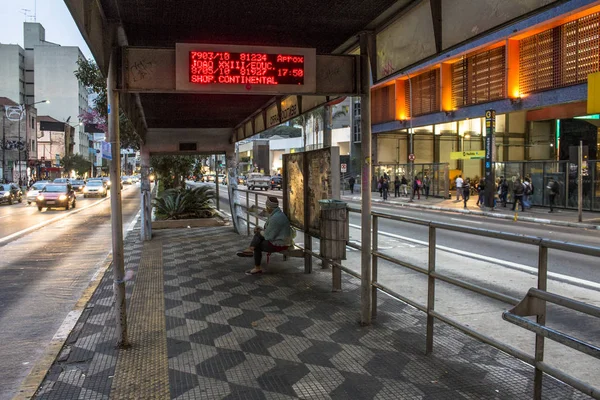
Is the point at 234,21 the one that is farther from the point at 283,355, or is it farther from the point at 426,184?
the point at 426,184

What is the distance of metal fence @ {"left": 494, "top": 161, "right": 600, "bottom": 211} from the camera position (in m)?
23.1

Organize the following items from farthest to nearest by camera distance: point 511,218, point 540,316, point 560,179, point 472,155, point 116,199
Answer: point 472,155
point 560,179
point 511,218
point 116,199
point 540,316

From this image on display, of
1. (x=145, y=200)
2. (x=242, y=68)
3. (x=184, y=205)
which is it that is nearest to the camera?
(x=242, y=68)

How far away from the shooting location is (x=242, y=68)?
5461 mm

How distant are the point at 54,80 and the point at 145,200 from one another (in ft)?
344

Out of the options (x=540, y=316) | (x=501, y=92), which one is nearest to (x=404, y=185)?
(x=501, y=92)

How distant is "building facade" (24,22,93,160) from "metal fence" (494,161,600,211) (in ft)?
313

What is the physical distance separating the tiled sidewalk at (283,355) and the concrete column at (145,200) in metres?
6.11

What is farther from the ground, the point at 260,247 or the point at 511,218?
the point at 260,247

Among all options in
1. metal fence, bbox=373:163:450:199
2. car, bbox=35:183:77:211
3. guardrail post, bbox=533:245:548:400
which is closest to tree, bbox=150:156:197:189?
car, bbox=35:183:77:211

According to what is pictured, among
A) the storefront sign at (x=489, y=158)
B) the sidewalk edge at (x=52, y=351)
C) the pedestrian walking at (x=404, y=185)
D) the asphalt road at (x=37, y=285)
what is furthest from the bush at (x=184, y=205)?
the pedestrian walking at (x=404, y=185)

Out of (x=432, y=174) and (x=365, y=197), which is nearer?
(x=365, y=197)

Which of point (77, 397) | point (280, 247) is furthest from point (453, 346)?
point (280, 247)

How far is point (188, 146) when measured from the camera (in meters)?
15.2
